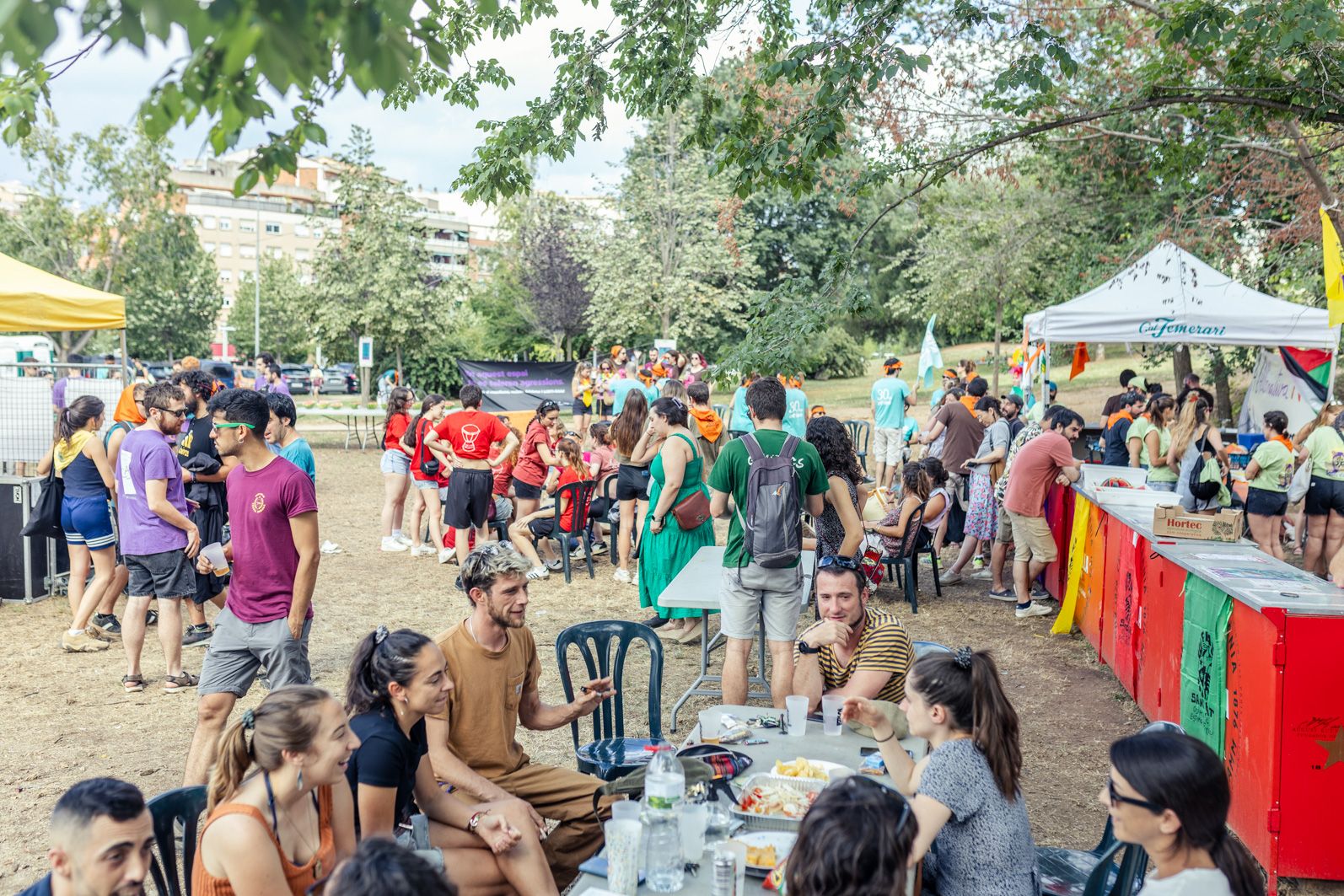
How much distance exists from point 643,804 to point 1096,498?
20.3ft

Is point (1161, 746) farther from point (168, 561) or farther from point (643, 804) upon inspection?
point (168, 561)

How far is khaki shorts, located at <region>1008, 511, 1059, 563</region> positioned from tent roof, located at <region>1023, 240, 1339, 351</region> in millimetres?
2568

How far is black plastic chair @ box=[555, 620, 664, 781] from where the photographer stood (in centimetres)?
429

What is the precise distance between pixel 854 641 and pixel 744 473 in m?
1.47

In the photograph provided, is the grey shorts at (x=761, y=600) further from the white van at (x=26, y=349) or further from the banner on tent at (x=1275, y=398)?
the white van at (x=26, y=349)

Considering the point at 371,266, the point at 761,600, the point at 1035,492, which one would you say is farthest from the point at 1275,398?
the point at 371,266

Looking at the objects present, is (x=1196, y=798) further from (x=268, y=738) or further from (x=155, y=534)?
(x=155, y=534)

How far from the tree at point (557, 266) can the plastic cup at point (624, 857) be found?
3492 cm

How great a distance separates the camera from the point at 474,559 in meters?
3.85

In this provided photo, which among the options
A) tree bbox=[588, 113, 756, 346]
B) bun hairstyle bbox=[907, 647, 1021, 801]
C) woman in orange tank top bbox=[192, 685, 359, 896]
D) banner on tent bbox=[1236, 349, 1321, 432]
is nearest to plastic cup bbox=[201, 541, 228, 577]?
woman in orange tank top bbox=[192, 685, 359, 896]

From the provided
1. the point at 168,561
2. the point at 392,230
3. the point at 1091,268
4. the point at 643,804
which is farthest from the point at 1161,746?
the point at 392,230

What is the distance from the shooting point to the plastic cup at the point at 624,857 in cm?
281

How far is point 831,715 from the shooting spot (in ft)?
13.0

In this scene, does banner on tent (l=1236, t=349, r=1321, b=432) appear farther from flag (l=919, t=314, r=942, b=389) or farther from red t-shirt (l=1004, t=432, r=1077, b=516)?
red t-shirt (l=1004, t=432, r=1077, b=516)
